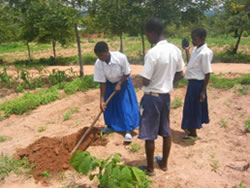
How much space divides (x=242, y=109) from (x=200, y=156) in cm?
217

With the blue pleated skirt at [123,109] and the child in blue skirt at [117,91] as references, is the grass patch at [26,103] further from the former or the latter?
the blue pleated skirt at [123,109]

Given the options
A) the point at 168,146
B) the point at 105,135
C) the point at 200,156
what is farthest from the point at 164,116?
the point at 105,135

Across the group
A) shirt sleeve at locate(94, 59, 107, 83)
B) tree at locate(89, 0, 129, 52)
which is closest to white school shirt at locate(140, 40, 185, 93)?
shirt sleeve at locate(94, 59, 107, 83)

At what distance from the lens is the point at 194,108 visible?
3.85 meters

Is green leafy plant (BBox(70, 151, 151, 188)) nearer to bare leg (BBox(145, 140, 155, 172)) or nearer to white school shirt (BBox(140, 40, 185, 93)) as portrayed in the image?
bare leg (BBox(145, 140, 155, 172))

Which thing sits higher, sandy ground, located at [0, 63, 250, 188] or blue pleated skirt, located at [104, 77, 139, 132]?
blue pleated skirt, located at [104, 77, 139, 132]

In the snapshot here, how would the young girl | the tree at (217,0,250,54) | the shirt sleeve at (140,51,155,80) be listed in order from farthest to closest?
1. the tree at (217,0,250,54)
2. the young girl
3. the shirt sleeve at (140,51,155,80)

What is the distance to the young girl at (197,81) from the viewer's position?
348 cm

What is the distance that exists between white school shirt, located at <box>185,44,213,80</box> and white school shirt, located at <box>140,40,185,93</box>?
849 mm

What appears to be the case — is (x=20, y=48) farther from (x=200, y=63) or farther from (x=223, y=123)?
(x=200, y=63)

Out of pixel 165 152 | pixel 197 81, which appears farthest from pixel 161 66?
pixel 197 81

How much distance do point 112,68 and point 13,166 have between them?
6.45ft

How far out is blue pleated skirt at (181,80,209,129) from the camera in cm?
373

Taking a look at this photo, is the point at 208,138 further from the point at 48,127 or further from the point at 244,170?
the point at 48,127
